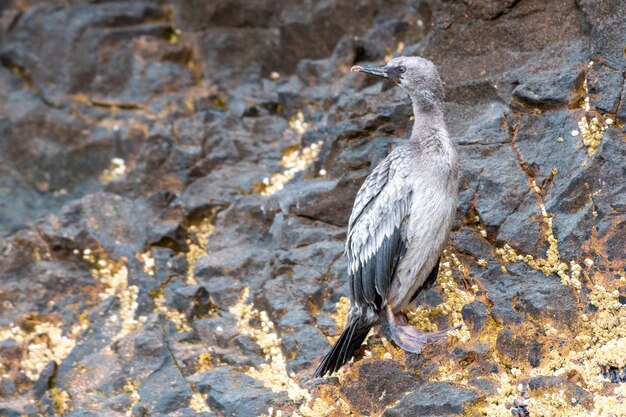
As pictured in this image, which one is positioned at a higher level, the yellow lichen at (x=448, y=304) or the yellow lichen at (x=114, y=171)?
the yellow lichen at (x=448, y=304)

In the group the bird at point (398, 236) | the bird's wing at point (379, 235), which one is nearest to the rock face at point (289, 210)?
the bird at point (398, 236)

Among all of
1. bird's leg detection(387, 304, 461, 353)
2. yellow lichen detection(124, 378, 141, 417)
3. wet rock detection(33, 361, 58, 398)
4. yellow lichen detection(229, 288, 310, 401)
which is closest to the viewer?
bird's leg detection(387, 304, 461, 353)

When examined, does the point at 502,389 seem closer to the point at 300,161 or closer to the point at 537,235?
the point at 537,235

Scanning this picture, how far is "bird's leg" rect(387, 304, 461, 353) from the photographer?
315 inches

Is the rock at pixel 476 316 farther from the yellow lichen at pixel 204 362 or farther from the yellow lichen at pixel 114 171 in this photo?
the yellow lichen at pixel 114 171

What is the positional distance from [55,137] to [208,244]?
4072 millimetres

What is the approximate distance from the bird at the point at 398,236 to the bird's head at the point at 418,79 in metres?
0.28

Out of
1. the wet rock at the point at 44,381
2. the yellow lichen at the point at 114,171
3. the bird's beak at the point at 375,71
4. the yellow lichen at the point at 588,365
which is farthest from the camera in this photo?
the yellow lichen at the point at 114,171

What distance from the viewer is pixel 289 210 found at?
10.2m

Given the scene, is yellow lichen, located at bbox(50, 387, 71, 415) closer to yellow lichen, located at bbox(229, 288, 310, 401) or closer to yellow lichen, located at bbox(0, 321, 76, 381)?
yellow lichen, located at bbox(0, 321, 76, 381)

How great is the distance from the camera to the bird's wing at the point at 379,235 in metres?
8.12

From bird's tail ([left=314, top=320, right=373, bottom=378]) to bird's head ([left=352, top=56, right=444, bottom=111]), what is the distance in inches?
80.9

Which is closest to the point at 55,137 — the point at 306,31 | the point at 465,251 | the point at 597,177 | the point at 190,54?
the point at 190,54

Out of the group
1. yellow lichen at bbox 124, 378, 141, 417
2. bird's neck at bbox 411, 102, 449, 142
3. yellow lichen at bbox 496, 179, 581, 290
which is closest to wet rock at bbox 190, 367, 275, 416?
yellow lichen at bbox 124, 378, 141, 417
